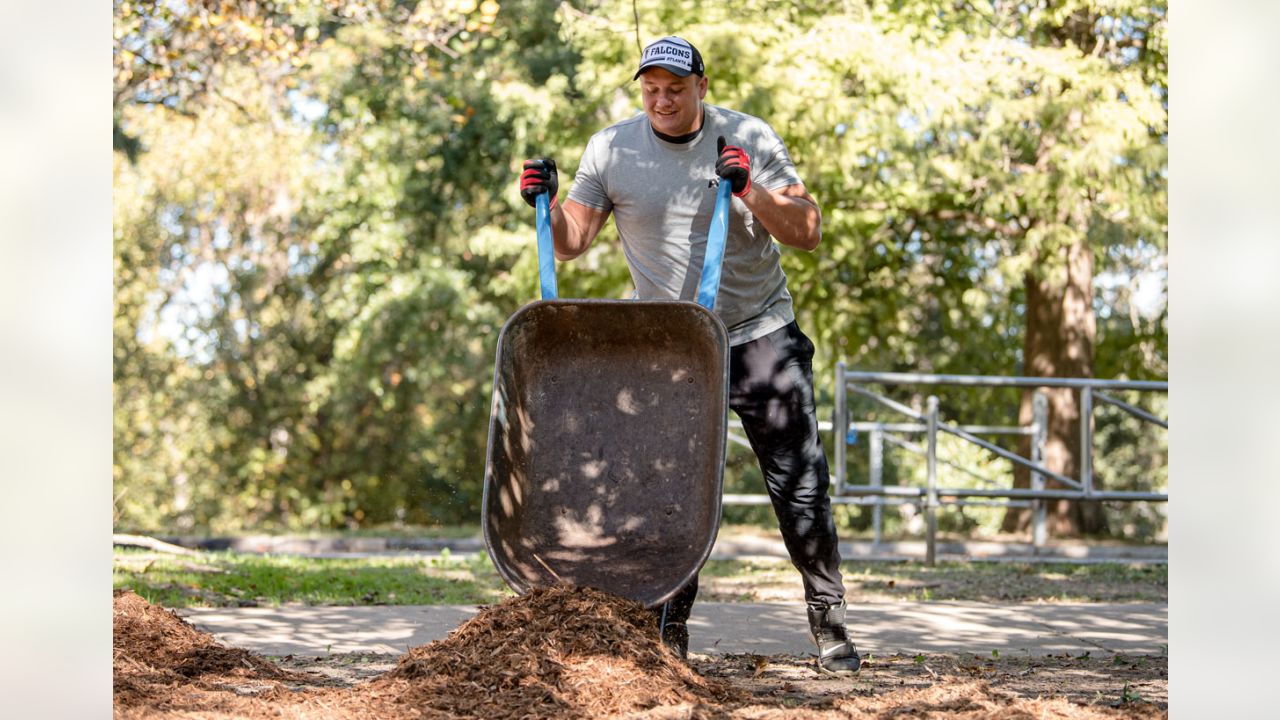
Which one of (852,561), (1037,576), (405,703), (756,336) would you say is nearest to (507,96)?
(852,561)

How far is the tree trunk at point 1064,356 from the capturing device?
46.0 ft

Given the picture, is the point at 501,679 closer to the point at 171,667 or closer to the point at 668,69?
the point at 171,667

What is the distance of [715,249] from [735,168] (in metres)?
0.25

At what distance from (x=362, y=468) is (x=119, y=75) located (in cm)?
997

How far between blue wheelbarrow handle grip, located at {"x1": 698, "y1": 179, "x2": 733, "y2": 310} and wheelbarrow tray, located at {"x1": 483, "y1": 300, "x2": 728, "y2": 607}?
0.26 ft

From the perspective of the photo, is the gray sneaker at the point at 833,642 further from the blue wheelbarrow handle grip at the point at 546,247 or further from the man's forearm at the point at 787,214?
the blue wheelbarrow handle grip at the point at 546,247

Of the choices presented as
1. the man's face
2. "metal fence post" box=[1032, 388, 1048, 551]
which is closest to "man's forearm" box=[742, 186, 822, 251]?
the man's face

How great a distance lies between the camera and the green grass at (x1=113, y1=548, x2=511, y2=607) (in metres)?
6.35

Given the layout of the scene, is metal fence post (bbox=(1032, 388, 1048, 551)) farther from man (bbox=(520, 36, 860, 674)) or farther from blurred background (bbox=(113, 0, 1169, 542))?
man (bbox=(520, 36, 860, 674))

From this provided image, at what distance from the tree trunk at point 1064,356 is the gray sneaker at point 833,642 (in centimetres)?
1003

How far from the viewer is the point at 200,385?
2261cm

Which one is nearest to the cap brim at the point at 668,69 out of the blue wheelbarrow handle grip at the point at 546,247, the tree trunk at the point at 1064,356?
the blue wheelbarrow handle grip at the point at 546,247

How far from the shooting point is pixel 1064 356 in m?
14.1

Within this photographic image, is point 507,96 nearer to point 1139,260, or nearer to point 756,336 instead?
point 1139,260
